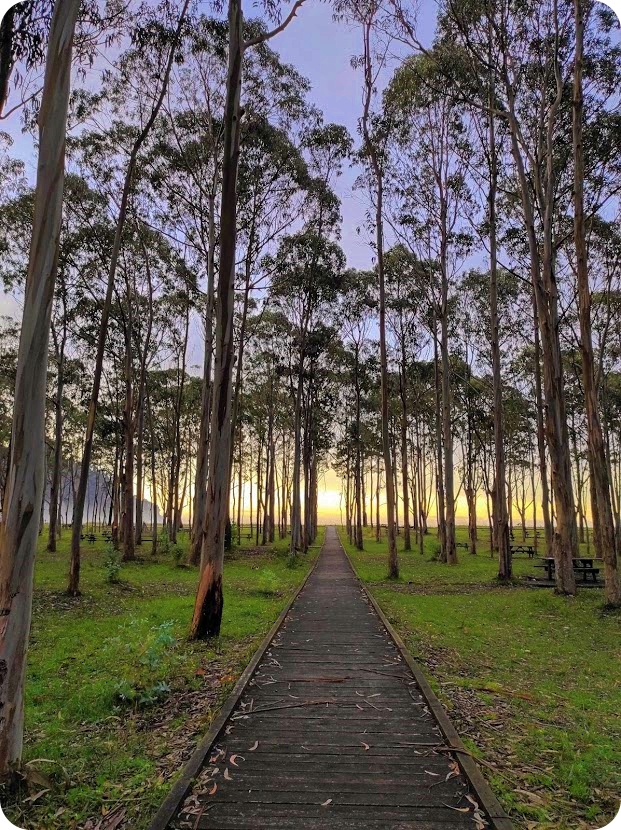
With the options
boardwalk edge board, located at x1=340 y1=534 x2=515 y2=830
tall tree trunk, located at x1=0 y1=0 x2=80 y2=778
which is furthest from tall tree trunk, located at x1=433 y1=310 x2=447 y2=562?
tall tree trunk, located at x1=0 y1=0 x2=80 y2=778

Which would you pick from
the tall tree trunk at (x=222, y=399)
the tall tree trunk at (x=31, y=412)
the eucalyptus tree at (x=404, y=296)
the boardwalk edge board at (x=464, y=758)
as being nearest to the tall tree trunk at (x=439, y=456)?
the eucalyptus tree at (x=404, y=296)

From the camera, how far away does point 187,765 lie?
11.0ft

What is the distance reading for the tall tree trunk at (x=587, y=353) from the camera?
9.19m

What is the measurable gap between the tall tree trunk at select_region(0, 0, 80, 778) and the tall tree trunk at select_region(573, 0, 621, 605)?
8.73m

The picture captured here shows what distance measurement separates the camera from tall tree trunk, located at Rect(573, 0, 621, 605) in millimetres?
9188

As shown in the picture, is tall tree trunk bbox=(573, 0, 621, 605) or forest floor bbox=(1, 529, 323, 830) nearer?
forest floor bbox=(1, 529, 323, 830)

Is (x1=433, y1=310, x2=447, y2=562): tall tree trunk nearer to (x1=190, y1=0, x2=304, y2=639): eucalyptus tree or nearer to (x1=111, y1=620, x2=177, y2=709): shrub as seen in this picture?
(x1=190, y1=0, x2=304, y2=639): eucalyptus tree

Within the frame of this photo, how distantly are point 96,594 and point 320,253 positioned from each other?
14667 mm

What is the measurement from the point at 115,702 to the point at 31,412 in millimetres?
3007

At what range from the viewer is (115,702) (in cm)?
474

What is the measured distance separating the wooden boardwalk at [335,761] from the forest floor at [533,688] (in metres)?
0.27

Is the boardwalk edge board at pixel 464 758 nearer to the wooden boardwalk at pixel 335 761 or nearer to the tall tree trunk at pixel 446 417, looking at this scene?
the wooden boardwalk at pixel 335 761

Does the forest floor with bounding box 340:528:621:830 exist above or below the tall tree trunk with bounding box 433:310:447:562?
below

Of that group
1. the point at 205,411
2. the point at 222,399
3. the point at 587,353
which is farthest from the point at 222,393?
the point at 205,411
